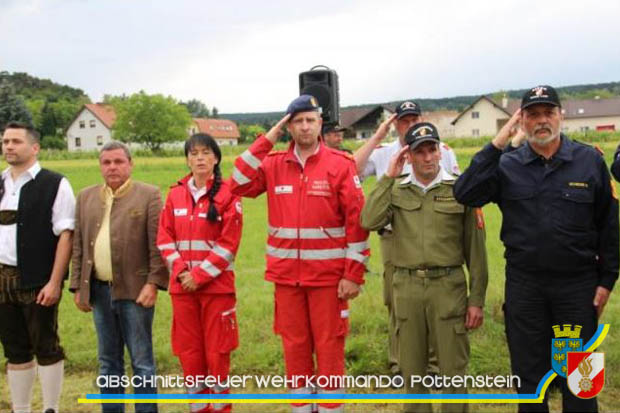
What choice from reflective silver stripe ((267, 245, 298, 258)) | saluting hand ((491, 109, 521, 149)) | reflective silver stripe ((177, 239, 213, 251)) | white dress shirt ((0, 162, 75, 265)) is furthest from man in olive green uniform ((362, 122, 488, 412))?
white dress shirt ((0, 162, 75, 265))

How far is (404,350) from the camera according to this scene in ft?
12.6

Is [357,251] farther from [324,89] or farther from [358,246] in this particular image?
[324,89]

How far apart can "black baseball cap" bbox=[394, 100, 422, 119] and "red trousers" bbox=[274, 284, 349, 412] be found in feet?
6.05

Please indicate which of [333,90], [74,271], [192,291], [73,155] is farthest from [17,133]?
[73,155]

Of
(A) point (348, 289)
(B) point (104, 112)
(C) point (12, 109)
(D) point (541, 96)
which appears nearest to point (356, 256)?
(A) point (348, 289)

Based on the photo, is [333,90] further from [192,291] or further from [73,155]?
[73,155]

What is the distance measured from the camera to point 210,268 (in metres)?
4.11

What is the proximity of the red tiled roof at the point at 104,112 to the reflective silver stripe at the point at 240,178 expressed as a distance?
92271 millimetres

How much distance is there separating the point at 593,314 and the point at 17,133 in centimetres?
426

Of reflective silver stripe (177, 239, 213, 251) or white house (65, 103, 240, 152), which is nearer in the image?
reflective silver stripe (177, 239, 213, 251)

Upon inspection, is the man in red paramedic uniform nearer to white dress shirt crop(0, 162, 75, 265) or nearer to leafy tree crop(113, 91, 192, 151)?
white dress shirt crop(0, 162, 75, 265)

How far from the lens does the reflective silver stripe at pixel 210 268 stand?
411 cm

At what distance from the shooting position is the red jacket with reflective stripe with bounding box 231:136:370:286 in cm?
393

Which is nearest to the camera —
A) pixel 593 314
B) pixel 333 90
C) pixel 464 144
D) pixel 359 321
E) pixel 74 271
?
pixel 593 314
